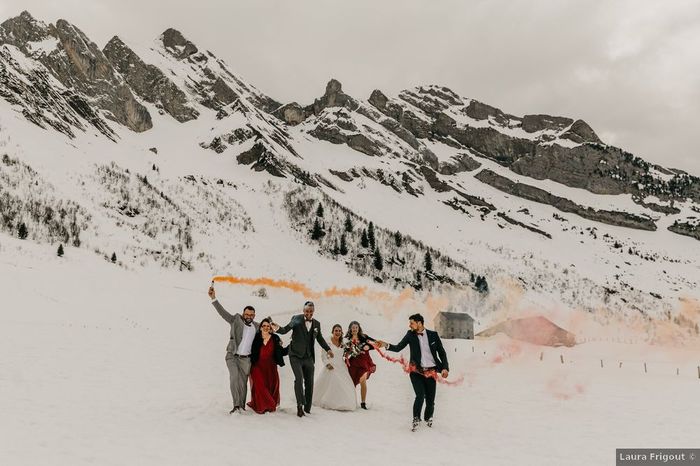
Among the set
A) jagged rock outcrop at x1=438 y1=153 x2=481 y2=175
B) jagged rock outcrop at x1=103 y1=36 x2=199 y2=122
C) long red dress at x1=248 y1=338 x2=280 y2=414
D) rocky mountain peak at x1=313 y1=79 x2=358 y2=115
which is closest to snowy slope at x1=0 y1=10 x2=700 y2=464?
long red dress at x1=248 y1=338 x2=280 y2=414

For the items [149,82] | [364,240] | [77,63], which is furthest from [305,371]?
[149,82]

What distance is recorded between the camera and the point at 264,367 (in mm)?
10352

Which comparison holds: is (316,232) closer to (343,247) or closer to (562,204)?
(343,247)

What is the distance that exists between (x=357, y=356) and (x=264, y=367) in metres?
2.77

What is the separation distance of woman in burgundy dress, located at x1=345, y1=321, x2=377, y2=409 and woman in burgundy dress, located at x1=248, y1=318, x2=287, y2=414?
2.14 meters

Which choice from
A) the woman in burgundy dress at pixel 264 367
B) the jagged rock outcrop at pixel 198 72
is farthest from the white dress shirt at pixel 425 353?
the jagged rock outcrop at pixel 198 72

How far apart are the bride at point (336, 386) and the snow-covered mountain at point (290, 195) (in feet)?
97.8

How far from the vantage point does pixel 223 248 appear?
59.7 metres

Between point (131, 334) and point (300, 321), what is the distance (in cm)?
1332

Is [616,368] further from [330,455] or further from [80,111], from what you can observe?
[80,111]

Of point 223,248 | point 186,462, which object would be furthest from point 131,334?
point 223,248

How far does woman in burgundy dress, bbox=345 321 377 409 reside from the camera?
12070 mm

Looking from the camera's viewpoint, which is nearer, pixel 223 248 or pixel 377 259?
pixel 223 248

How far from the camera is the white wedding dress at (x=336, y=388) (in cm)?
1155
